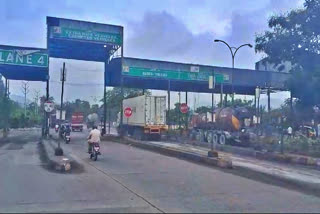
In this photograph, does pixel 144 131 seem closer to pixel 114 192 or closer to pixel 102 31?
pixel 102 31

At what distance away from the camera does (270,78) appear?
4819 centimetres

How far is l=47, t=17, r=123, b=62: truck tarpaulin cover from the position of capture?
3512cm

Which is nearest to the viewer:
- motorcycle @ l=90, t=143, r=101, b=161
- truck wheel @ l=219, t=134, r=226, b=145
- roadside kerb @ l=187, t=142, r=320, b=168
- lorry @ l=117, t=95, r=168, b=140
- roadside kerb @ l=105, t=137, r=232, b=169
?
roadside kerb @ l=105, t=137, r=232, b=169

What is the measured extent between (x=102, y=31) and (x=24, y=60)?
684 cm

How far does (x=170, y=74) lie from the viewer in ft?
145

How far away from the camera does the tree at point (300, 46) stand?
22312 millimetres

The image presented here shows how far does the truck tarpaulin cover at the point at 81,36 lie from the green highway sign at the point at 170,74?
3887mm

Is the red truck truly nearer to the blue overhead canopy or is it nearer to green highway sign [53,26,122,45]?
the blue overhead canopy

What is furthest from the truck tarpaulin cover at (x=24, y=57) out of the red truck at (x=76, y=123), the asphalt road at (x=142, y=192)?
the red truck at (x=76, y=123)

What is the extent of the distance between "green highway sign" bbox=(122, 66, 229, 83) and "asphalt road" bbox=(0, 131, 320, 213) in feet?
92.9

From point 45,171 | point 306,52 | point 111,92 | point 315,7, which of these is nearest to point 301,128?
point 306,52

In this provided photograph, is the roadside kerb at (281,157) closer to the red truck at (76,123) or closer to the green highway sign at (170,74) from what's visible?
the green highway sign at (170,74)

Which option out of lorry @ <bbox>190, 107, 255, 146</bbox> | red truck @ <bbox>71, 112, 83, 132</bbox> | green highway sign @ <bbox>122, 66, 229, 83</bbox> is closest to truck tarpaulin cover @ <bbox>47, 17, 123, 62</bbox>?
green highway sign @ <bbox>122, 66, 229, 83</bbox>

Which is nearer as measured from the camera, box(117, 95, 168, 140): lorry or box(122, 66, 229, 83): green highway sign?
box(117, 95, 168, 140): lorry
